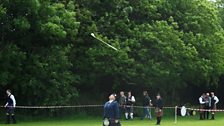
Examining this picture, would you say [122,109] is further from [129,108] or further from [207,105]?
[207,105]

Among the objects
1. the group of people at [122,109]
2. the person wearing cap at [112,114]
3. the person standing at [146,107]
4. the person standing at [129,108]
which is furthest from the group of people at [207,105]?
the person wearing cap at [112,114]

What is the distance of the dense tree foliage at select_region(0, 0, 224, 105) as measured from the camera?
3148 cm

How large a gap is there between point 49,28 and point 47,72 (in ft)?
10.5

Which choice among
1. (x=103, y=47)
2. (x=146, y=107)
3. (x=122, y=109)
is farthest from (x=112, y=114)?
(x=122, y=109)

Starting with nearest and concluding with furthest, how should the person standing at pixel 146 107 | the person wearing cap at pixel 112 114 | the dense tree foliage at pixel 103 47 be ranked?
the person wearing cap at pixel 112 114
the dense tree foliage at pixel 103 47
the person standing at pixel 146 107

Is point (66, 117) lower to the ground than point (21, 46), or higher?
lower

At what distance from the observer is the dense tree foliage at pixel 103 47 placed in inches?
1240

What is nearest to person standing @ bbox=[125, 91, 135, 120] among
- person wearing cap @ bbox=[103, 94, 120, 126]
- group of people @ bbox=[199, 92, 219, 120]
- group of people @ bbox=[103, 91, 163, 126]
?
group of people @ bbox=[103, 91, 163, 126]

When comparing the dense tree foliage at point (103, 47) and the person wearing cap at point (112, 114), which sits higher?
the dense tree foliage at point (103, 47)

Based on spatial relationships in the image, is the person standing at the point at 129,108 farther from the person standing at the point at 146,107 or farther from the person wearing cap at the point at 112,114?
the person wearing cap at the point at 112,114

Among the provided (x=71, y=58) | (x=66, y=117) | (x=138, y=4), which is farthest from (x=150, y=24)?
(x=66, y=117)

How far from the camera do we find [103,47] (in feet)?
118

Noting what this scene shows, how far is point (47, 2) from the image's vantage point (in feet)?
104

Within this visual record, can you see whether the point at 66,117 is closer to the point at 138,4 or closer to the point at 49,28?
the point at 49,28
